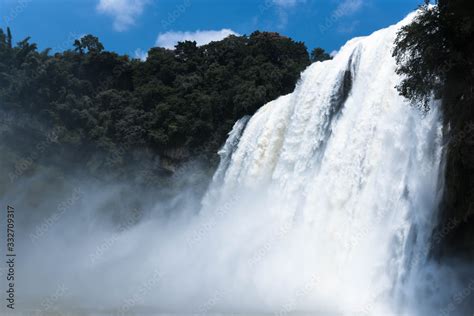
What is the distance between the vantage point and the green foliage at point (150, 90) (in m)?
38.1

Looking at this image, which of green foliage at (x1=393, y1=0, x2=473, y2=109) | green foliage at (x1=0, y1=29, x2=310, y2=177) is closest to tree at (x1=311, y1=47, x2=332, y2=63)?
green foliage at (x1=0, y1=29, x2=310, y2=177)

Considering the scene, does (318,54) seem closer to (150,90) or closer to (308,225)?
(150,90)

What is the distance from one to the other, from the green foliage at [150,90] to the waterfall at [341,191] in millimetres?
9309

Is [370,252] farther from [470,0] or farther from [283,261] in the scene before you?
[470,0]

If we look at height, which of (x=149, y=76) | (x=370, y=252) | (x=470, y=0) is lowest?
(x=370, y=252)

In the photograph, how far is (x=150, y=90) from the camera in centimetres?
4247

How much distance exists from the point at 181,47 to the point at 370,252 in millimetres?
33501

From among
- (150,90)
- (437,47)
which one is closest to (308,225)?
(437,47)

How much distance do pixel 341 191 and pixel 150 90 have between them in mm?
25276

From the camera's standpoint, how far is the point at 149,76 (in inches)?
1777

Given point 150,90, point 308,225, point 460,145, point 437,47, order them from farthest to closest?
1. point 150,90
2. point 308,225
3. point 437,47
4. point 460,145

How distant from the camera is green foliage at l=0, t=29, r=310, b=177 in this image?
3812 cm

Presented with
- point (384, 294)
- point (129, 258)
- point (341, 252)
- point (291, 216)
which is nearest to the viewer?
point (384, 294)

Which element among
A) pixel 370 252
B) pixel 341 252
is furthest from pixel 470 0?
pixel 341 252
